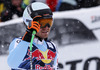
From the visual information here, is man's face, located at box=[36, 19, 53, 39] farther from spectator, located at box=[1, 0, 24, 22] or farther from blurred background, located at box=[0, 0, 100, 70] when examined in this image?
spectator, located at box=[1, 0, 24, 22]

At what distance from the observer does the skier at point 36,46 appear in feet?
7.32

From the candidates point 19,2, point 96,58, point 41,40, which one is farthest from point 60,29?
point 41,40

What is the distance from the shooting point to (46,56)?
243 cm

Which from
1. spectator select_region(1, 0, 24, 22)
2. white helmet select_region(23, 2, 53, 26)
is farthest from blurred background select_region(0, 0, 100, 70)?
white helmet select_region(23, 2, 53, 26)

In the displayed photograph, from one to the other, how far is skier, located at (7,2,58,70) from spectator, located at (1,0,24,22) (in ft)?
8.29

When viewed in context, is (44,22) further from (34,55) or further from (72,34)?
(72,34)

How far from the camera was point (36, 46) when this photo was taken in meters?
2.41

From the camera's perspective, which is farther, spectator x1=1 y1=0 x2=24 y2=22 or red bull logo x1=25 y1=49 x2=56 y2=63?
spectator x1=1 y1=0 x2=24 y2=22

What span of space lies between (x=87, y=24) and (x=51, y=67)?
200 centimetres

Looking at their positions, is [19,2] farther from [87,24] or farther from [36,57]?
[36,57]

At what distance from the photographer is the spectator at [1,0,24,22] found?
491 centimetres

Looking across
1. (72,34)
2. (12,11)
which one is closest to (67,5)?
(72,34)

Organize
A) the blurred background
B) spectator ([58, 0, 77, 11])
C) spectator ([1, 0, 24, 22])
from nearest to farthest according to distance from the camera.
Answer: the blurred background < spectator ([58, 0, 77, 11]) < spectator ([1, 0, 24, 22])

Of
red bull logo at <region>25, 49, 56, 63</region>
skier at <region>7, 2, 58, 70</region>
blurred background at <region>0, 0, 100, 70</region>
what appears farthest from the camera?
blurred background at <region>0, 0, 100, 70</region>
